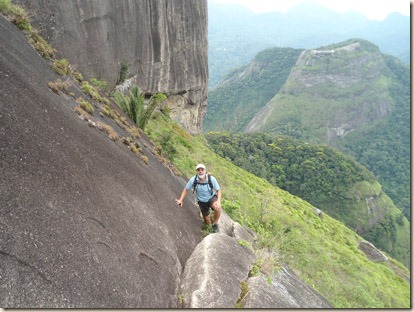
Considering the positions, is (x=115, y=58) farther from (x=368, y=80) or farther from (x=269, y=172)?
(x=368, y=80)

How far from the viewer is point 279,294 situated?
624 centimetres

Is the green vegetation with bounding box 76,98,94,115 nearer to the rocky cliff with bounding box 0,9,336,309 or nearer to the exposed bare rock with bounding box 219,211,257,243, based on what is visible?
the rocky cliff with bounding box 0,9,336,309

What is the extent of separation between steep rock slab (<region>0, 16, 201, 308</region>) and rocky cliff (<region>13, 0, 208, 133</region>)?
7077mm

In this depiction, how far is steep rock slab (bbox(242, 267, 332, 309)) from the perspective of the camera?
5.64 m

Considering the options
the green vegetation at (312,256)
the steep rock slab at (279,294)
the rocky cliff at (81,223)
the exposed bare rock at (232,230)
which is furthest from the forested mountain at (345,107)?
the rocky cliff at (81,223)

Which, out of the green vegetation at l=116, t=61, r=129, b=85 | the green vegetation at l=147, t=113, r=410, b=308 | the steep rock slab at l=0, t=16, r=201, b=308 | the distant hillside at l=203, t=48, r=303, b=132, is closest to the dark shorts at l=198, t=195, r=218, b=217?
the steep rock slab at l=0, t=16, r=201, b=308

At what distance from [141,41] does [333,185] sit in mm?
64793

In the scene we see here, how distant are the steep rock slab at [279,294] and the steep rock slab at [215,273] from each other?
23cm

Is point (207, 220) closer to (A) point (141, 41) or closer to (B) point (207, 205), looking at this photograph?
(B) point (207, 205)

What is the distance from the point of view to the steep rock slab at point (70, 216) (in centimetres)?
389

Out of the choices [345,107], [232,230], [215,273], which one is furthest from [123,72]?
[345,107]

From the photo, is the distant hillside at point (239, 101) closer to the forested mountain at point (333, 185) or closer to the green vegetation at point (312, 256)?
the forested mountain at point (333, 185)

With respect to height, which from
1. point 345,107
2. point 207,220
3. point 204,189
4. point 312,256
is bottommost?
point 345,107

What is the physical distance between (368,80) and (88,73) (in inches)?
6843
